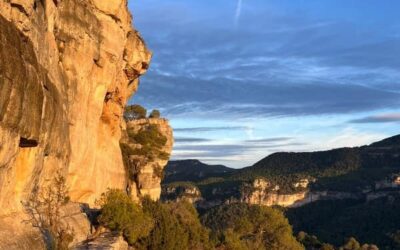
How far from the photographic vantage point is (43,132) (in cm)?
2892

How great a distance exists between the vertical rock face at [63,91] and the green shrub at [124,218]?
3116 mm

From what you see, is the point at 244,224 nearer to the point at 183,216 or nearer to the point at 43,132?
the point at 183,216

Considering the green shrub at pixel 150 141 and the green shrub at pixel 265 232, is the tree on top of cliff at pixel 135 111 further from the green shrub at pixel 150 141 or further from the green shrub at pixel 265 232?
the green shrub at pixel 265 232

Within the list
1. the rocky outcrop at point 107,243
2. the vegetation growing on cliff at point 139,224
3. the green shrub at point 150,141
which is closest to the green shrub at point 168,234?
the vegetation growing on cliff at point 139,224

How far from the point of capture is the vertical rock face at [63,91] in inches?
960

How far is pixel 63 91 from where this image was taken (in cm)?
3519

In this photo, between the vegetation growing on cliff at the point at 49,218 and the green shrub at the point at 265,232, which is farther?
the green shrub at the point at 265,232

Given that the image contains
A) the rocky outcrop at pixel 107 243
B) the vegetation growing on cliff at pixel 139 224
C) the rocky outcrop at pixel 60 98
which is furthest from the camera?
the vegetation growing on cliff at pixel 139 224

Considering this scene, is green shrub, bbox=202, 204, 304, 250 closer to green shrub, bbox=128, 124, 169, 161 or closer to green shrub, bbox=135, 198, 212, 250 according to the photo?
green shrub, bbox=128, 124, 169, 161

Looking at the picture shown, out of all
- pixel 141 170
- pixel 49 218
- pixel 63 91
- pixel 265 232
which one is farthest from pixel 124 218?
pixel 265 232

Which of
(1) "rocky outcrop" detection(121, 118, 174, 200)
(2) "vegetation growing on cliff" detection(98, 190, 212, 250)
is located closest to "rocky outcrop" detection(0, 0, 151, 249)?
(2) "vegetation growing on cliff" detection(98, 190, 212, 250)

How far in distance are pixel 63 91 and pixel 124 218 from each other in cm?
1222

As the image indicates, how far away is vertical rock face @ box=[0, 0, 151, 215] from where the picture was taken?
24.4 meters

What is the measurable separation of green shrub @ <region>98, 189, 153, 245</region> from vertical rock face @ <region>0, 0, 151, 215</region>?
312cm
